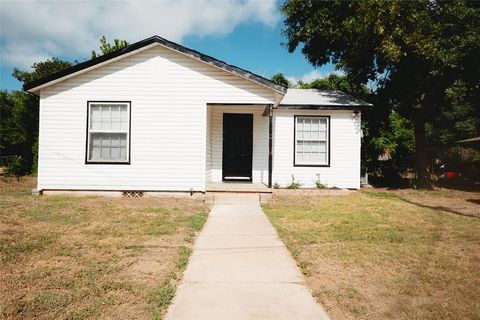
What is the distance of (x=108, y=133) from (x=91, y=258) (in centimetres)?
650

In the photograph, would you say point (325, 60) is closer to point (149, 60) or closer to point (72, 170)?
point (149, 60)

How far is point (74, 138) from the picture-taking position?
9984 millimetres


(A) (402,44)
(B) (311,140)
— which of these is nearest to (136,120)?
(B) (311,140)

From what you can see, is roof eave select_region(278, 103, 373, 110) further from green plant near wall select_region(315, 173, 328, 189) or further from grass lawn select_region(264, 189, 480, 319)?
grass lawn select_region(264, 189, 480, 319)

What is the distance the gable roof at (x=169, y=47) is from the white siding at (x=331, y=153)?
2414 millimetres

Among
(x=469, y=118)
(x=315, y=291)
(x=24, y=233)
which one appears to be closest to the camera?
(x=315, y=291)

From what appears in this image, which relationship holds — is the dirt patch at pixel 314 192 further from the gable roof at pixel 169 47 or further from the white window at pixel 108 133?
the white window at pixel 108 133

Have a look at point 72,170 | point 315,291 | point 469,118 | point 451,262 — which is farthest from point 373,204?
point 469,118

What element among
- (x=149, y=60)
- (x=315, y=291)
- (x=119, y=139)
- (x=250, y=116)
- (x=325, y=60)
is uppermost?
(x=325, y=60)

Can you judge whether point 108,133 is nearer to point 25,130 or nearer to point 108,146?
point 108,146

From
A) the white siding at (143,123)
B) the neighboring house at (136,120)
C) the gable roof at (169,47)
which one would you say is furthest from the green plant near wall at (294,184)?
the gable roof at (169,47)

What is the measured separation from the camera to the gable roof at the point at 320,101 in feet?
38.6

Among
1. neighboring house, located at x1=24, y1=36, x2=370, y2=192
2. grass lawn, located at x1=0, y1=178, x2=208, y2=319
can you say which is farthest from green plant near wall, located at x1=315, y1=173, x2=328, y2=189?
grass lawn, located at x1=0, y1=178, x2=208, y2=319

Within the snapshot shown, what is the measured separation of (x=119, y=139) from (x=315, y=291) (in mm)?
8390
